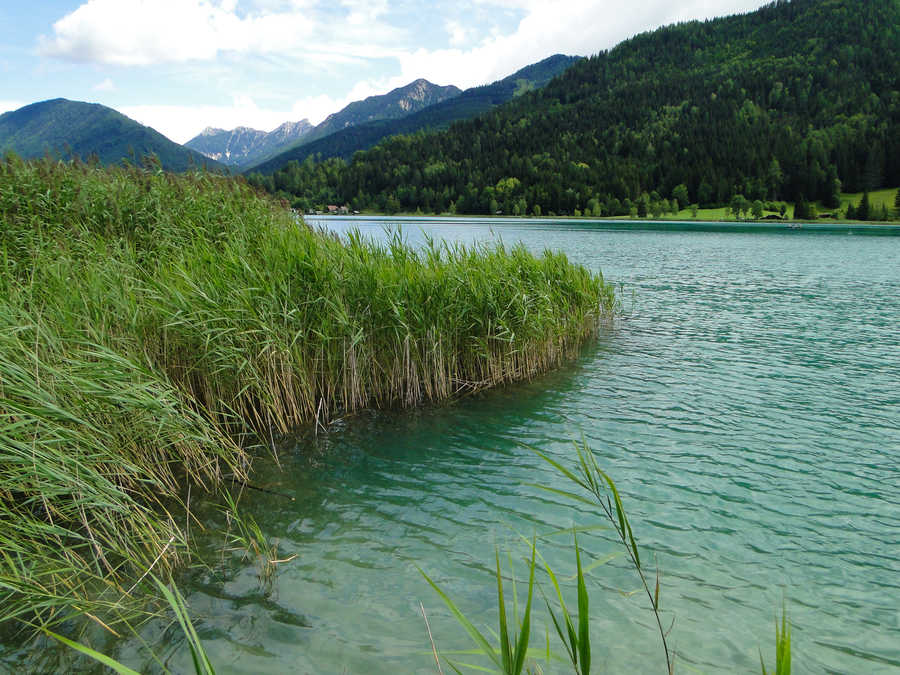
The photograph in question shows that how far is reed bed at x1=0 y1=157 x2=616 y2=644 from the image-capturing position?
4594 millimetres

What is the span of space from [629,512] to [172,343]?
695 centimetres

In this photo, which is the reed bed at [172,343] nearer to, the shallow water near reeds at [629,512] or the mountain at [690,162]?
the shallow water near reeds at [629,512]

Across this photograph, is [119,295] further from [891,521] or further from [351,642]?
[891,521]

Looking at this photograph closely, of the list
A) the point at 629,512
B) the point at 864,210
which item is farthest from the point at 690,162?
the point at 629,512

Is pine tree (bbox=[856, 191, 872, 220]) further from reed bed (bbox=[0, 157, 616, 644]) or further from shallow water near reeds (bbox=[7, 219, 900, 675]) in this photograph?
reed bed (bbox=[0, 157, 616, 644])

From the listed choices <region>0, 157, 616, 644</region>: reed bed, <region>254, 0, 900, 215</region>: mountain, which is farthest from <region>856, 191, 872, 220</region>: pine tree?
<region>0, 157, 616, 644</region>: reed bed

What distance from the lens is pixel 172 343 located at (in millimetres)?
7590

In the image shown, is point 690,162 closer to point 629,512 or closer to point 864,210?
point 864,210

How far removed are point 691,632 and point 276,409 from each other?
6568 millimetres

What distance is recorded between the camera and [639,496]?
22.7 feet

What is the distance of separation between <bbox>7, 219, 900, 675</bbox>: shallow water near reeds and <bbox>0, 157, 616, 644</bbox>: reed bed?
2.37 ft

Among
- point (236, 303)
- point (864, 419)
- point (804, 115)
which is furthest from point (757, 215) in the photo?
point (236, 303)

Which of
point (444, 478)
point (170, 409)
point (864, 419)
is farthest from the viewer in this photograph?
point (864, 419)

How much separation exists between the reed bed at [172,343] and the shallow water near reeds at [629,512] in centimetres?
72
